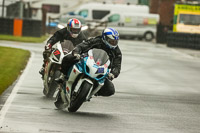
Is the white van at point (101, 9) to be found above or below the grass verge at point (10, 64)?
above

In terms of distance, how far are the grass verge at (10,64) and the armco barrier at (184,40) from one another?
15694mm

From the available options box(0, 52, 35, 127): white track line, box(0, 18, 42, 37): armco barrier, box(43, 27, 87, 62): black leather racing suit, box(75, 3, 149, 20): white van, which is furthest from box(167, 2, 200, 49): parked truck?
box(43, 27, 87, 62): black leather racing suit

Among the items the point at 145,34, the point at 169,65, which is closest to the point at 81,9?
the point at 145,34

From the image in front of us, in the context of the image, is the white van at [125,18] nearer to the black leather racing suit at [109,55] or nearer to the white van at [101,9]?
the white van at [101,9]

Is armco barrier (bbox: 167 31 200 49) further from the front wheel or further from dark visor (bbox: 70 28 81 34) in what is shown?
the front wheel

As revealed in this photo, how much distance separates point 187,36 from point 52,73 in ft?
90.4

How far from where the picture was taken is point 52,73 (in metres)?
11.8

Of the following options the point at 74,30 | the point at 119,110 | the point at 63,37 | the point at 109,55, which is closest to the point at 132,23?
the point at 63,37

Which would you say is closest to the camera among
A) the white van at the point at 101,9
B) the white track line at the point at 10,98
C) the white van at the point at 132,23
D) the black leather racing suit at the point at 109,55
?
the white track line at the point at 10,98

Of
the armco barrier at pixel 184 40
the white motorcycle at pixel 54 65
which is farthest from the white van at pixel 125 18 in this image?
the white motorcycle at pixel 54 65

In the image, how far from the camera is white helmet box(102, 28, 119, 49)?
33.8 ft

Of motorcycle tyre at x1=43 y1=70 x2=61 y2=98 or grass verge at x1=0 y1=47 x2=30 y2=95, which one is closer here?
motorcycle tyre at x1=43 y1=70 x2=61 y2=98

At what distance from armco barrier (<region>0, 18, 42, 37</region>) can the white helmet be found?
25.6 metres

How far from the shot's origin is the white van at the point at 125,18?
4647cm
